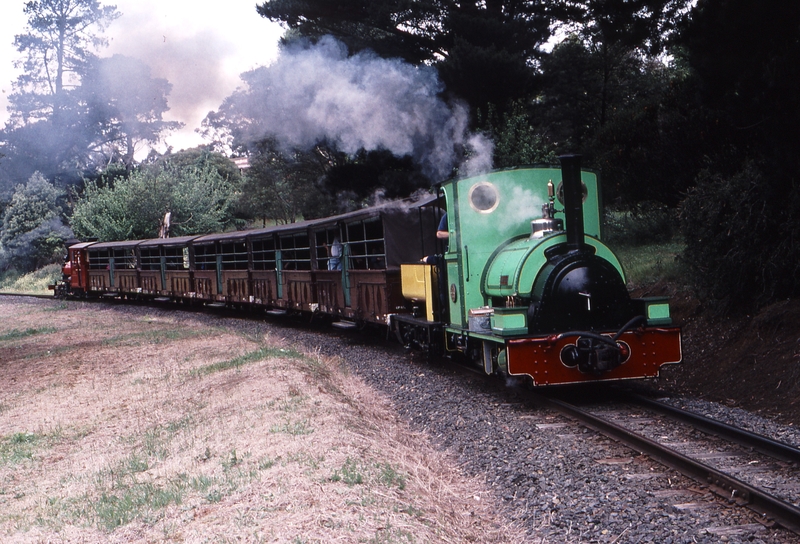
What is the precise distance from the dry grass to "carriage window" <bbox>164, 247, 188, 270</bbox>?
490 inches

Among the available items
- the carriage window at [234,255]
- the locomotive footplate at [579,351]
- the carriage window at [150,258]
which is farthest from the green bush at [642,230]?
the carriage window at [150,258]

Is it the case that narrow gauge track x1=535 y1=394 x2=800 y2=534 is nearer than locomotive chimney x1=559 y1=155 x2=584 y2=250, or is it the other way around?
narrow gauge track x1=535 y1=394 x2=800 y2=534

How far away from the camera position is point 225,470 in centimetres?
591

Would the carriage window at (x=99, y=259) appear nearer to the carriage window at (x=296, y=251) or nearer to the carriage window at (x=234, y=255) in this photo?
the carriage window at (x=234, y=255)

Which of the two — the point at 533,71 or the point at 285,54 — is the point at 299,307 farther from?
the point at 533,71

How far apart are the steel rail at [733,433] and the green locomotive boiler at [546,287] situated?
66cm

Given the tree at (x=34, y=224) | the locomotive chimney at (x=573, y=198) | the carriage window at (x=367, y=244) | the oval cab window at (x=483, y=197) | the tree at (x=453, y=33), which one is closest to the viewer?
the locomotive chimney at (x=573, y=198)

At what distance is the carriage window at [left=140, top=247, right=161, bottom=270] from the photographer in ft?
87.2

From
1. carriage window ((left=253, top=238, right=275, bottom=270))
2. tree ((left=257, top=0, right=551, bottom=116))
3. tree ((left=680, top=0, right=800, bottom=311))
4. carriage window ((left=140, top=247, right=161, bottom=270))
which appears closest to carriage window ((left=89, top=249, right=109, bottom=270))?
carriage window ((left=140, top=247, right=161, bottom=270))

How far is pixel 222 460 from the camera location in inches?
250

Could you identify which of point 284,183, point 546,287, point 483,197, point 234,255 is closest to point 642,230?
point 234,255

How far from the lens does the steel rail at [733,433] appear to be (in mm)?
5703

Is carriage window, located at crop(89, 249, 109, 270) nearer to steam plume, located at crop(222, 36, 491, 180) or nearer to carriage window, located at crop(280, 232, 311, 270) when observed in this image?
carriage window, located at crop(280, 232, 311, 270)

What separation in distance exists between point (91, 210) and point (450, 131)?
26.9m
